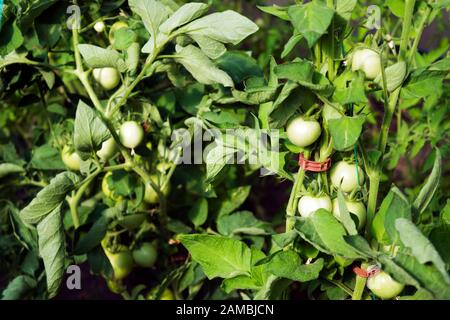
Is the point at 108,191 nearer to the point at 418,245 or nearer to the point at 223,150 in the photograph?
the point at 223,150

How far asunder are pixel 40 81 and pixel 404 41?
63cm

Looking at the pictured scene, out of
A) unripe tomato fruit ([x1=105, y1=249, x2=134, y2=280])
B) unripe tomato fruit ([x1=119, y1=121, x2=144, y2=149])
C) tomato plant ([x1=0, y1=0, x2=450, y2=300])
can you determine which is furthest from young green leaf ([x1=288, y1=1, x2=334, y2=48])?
unripe tomato fruit ([x1=105, y1=249, x2=134, y2=280])

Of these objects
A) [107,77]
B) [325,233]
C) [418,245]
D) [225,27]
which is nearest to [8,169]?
[107,77]

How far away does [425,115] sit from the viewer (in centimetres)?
117

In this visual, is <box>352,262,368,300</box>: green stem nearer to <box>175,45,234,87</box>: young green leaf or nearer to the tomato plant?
the tomato plant

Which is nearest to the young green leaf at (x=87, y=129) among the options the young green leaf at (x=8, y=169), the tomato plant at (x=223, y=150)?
the tomato plant at (x=223, y=150)

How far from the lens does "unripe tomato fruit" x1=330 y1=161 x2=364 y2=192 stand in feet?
2.21

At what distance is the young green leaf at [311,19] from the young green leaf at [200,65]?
0.60 ft

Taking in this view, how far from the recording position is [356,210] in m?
0.66

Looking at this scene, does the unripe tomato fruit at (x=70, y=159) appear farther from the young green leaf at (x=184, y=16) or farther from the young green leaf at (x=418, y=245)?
the young green leaf at (x=418, y=245)

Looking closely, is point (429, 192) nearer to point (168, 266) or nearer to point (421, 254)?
point (421, 254)

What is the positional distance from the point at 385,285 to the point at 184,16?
0.38m

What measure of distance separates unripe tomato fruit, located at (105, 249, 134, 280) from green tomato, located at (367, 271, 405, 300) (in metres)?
0.53

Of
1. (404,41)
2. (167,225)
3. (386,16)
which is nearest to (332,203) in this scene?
(404,41)
